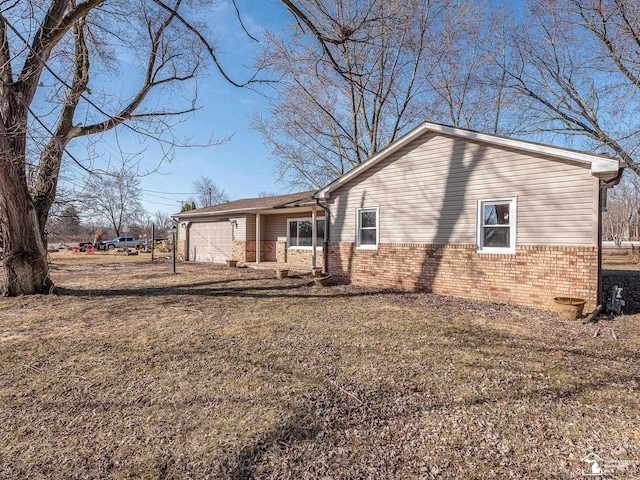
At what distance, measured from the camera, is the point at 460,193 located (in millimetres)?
8539

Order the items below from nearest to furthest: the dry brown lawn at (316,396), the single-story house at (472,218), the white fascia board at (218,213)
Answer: the dry brown lawn at (316,396), the single-story house at (472,218), the white fascia board at (218,213)

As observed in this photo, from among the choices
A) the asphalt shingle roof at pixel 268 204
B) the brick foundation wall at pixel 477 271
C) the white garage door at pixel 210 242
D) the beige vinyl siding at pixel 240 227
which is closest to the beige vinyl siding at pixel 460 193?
the brick foundation wall at pixel 477 271

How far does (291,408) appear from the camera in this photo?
10.3 ft

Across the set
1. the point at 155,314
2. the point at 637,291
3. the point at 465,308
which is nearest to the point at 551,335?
the point at 465,308

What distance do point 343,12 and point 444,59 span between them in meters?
7.39

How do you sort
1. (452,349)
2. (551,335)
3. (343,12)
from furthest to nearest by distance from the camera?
(343,12) → (551,335) → (452,349)

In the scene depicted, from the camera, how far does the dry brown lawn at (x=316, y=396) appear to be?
2451mm

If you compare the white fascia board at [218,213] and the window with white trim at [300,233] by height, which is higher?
the white fascia board at [218,213]

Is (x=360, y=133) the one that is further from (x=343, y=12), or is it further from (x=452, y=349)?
(x=452, y=349)

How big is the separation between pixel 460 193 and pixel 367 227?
9.97 ft

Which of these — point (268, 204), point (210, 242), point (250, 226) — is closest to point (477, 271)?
point (268, 204)

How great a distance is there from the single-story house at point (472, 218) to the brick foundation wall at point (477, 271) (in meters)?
0.02

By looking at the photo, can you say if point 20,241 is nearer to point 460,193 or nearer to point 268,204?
point 268,204

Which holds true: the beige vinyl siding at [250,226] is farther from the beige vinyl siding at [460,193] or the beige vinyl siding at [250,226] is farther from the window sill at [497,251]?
the window sill at [497,251]
